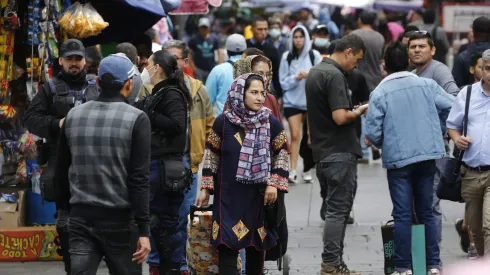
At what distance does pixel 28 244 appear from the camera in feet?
32.5

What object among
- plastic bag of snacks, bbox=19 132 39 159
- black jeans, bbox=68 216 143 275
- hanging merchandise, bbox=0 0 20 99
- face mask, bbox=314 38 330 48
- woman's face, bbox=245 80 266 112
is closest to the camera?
black jeans, bbox=68 216 143 275

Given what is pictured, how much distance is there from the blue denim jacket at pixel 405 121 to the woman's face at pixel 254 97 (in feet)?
4.14

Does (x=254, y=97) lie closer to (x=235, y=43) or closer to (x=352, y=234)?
(x=352, y=234)

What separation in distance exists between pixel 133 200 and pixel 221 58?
688 inches

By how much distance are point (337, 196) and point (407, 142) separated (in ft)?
2.70

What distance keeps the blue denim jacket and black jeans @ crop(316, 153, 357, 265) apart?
37 cm

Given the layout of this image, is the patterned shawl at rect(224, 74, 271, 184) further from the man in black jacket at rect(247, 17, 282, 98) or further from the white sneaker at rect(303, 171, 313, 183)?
the man in black jacket at rect(247, 17, 282, 98)

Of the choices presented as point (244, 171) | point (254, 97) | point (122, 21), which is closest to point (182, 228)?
point (244, 171)

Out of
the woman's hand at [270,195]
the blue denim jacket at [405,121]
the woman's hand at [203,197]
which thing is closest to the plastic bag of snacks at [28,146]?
the woman's hand at [203,197]

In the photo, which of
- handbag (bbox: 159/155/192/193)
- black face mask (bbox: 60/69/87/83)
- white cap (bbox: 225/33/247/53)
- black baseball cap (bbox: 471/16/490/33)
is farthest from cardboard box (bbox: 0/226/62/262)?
black baseball cap (bbox: 471/16/490/33)

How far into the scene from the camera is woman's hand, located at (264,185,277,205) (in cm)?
778

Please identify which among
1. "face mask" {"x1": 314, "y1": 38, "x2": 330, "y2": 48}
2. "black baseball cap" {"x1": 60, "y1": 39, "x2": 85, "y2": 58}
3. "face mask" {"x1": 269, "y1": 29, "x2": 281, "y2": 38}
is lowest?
"black baseball cap" {"x1": 60, "y1": 39, "x2": 85, "y2": 58}

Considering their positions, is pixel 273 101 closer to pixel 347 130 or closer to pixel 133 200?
pixel 347 130

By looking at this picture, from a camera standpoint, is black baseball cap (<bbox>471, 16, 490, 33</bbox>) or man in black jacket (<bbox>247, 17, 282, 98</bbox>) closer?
black baseball cap (<bbox>471, 16, 490, 33</bbox>)
